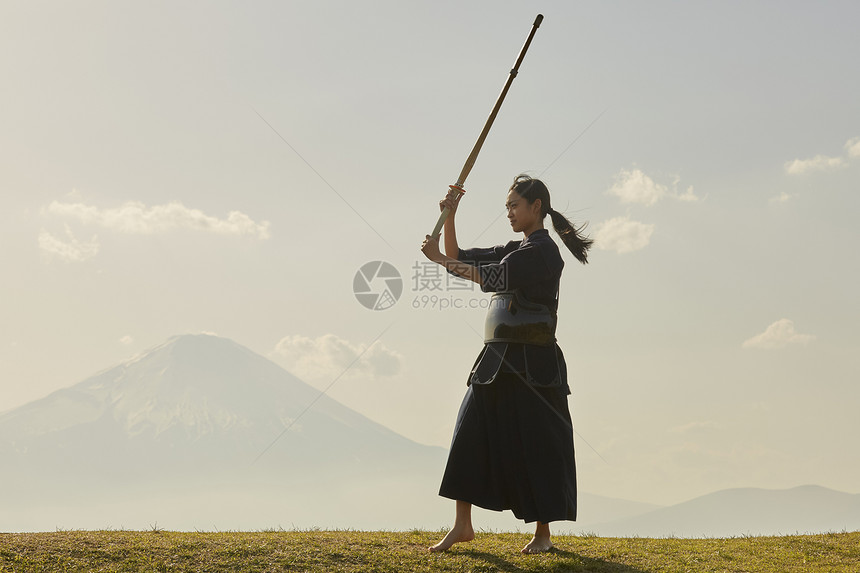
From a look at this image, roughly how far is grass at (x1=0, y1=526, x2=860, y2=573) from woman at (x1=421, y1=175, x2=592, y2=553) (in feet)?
1.08

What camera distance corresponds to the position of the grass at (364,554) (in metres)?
5.04

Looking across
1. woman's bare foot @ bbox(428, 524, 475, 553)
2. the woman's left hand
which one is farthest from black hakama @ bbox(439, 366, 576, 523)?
the woman's left hand

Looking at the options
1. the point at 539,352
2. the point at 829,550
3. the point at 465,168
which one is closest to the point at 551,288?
the point at 539,352

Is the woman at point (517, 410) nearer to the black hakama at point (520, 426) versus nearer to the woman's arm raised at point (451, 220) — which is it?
the black hakama at point (520, 426)

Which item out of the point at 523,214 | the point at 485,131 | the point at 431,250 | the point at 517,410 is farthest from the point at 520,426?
the point at 485,131

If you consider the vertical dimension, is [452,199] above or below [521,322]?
above

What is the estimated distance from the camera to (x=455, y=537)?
5.33 metres

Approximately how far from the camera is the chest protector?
534 centimetres

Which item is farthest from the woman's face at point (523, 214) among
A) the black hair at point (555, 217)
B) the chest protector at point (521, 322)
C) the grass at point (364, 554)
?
the grass at point (364, 554)

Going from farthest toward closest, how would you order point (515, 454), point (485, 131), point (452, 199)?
point (485, 131) → point (452, 199) → point (515, 454)

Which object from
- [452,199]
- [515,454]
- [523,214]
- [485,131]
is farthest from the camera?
[485,131]

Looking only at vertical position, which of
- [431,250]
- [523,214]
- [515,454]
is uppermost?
[523,214]

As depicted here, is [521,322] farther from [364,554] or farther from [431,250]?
[364,554]

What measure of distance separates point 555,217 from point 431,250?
3.60 ft
